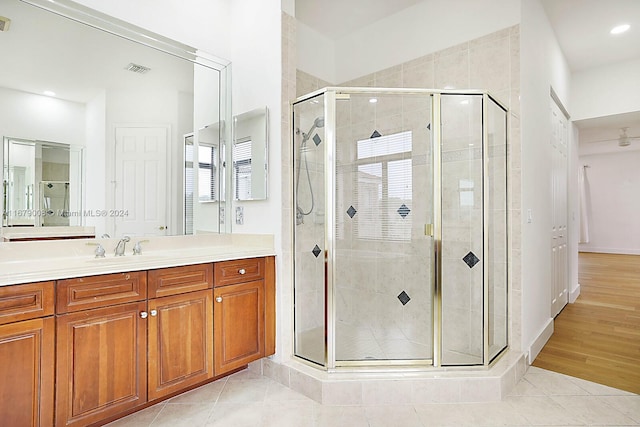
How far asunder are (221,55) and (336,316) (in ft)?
7.19

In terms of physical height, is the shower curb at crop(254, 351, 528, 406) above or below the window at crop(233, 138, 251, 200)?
below

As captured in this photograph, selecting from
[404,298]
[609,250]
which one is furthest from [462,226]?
[609,250]

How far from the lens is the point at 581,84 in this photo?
4383 mm

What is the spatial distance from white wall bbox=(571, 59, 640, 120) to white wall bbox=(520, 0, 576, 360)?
4.58 ft

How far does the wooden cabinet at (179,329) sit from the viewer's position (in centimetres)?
187

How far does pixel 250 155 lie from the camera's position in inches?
104

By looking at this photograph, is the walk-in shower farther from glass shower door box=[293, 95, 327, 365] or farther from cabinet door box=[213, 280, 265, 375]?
cabinet door box=[213, 280, 265, 375]

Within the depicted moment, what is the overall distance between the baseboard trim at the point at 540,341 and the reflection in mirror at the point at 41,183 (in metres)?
3.28

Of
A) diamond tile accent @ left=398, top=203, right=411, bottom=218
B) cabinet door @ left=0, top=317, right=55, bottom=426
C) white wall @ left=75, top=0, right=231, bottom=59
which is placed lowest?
cabinet door @ left=0, top=317, right=55, bottom=426

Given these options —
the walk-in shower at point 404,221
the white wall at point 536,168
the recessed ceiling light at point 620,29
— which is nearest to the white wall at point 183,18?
the walk-in shower at point 404,221

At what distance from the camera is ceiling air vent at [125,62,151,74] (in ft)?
7.66

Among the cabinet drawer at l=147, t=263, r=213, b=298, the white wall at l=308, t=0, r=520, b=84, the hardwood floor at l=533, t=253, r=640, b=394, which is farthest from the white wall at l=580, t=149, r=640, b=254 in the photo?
the cabinet drawer at l=147, t=263, r=213, b=298

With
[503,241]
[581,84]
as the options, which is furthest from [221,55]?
[581,84]

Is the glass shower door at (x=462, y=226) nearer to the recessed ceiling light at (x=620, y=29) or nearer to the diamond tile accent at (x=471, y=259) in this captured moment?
the diamond tile accent at (x=471, y=259)
